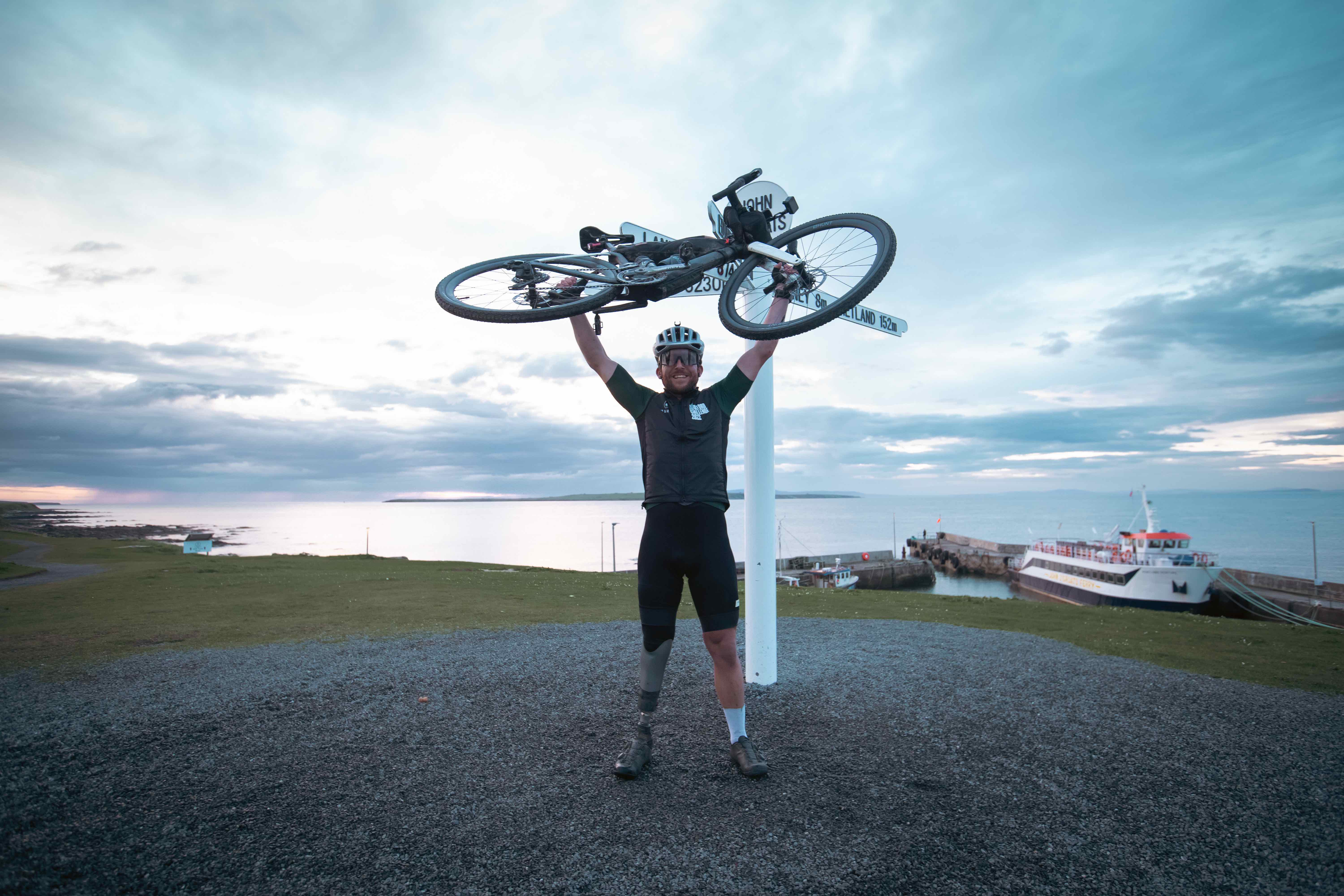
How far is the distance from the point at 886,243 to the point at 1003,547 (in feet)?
185


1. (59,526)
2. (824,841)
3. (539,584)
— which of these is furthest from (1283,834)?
A: (59,526)

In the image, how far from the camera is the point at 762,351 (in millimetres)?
3836

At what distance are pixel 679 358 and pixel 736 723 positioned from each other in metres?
2.15

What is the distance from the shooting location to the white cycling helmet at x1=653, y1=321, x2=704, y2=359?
3.74 metres

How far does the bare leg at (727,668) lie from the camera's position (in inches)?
136

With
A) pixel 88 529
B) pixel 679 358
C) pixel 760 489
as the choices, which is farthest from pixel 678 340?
pixel 88 529

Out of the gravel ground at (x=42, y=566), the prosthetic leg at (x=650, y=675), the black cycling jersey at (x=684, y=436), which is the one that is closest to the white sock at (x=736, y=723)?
the prosthetic leg at (x=650, y=675)

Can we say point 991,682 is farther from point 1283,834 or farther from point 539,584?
point 539,584

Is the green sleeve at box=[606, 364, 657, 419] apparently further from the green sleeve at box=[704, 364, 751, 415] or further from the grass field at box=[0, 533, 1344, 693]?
the grass field at box=[0, 533, 1344, 693]

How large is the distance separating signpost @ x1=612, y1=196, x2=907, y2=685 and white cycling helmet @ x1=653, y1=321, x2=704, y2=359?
1179mm

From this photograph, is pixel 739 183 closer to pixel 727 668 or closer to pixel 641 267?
pixel 641 267

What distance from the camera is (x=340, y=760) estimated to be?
11.3 ft

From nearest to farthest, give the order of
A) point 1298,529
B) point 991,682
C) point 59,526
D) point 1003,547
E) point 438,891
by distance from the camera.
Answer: point 438,891 < point 991,682 < point 1003,547 < point 59,526 < point 1298,529

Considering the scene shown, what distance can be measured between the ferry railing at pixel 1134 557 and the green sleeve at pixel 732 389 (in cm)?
3029
